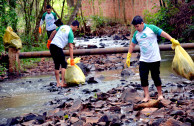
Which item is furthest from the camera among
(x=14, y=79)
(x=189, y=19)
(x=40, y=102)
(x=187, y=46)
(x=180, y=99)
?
(x=189, y=19)

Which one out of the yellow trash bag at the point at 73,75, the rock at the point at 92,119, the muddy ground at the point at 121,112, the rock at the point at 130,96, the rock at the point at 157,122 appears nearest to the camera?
the rock at the point at 157,122

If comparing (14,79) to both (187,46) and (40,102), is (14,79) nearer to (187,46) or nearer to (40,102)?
(40,102)

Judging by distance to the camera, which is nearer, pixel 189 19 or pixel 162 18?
pixel 189 19

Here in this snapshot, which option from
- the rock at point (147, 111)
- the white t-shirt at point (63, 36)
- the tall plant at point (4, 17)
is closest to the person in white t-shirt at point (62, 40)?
the white t-shirt at point (63, 36)

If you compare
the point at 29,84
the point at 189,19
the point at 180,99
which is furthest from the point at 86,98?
the point at 189,19

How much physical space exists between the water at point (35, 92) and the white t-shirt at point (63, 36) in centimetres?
108

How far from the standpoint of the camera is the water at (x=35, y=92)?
15.8 feet

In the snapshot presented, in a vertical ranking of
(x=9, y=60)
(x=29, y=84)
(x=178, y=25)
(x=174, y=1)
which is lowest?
(x=29, y=84)

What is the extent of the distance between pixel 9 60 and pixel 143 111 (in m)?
5.47

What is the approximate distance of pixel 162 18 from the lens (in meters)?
14.0

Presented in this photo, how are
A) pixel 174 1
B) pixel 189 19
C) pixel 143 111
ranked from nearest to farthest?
pixel 143 111, pixel 189 19, pixel 174 1

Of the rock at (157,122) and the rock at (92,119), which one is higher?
the rock at (157,122)

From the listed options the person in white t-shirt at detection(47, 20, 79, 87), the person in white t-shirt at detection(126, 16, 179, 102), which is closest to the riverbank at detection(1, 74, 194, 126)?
the person in white t-shirt at detection(126, 16, 179, 102)

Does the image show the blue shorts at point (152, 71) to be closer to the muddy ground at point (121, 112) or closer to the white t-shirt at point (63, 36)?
the muddy ground at point (121, 112)
